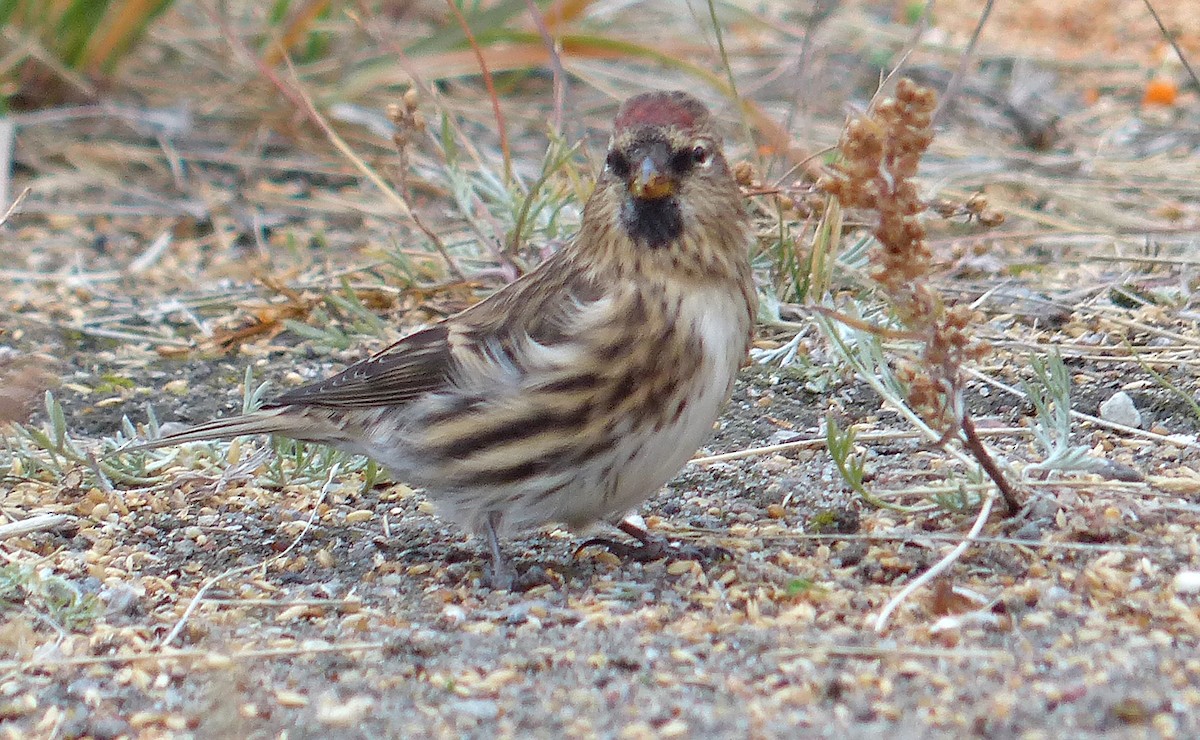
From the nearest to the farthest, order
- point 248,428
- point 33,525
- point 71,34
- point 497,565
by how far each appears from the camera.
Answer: point 497,565 → point 33,525 → point 248,428 → point 71,34

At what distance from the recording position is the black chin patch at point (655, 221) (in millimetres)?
Result: 3299

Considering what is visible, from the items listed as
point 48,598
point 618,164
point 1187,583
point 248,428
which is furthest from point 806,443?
→ point 48,598

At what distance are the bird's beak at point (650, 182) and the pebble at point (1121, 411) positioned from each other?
1302 mm

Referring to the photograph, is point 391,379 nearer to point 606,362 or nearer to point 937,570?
point 606,362

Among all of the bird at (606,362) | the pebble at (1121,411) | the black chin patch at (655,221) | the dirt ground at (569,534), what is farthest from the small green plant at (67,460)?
the pebble at (1121,411)

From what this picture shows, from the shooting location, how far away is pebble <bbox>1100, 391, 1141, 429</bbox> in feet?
12.6

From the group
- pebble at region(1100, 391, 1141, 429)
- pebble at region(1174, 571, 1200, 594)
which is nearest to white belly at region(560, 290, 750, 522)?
pebble at region(1174, 571, 1200, 594)

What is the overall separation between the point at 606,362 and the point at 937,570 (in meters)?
0.75

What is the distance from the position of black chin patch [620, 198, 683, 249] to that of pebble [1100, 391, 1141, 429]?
1243 millimetres

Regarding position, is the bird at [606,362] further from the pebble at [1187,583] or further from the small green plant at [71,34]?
the small green plant at [71,34]

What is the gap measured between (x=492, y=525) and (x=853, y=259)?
1.64 meters

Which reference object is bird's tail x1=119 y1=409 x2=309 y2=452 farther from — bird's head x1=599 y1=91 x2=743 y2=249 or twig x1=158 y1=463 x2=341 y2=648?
bird's head x1=599 y1=91 x2=743 y2=249

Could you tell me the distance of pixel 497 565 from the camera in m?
3.37

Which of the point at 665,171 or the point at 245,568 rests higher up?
the point at 665,171
